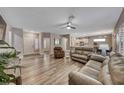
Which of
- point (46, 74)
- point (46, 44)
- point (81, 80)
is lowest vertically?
point (46, 74)

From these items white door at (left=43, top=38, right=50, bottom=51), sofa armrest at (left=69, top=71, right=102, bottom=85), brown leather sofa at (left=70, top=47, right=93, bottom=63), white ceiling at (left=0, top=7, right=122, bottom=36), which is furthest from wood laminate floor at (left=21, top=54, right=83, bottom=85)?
white door at (left=43, top=38, right=50, bottom=51)

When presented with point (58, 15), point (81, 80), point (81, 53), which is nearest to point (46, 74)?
point (58, 15)

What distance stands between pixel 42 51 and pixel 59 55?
2888 millimetres

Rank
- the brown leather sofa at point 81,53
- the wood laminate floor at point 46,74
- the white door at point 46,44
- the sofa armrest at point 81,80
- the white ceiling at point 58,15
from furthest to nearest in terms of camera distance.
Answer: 1. the white door at point 46,44
2. the brown leather sofa at point 81,53
3. the white ceiling at point 58,15
4. the wood laminate floor at point 46,74
5. the sofa armrest at point 81,80

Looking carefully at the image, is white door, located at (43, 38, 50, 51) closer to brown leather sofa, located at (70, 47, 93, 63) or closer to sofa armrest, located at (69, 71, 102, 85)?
brown leather sofa, located at (70, 47, 93, 63)

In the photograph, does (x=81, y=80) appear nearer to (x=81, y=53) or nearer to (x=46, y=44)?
(x=81, y=53)

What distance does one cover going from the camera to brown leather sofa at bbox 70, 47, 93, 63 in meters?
5.75

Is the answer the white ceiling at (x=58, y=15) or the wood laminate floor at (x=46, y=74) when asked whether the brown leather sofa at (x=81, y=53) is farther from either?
the white ceiling at (x=58, y=15)

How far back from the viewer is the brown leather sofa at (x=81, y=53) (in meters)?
5.75

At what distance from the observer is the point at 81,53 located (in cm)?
639

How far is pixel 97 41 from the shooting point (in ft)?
38.7

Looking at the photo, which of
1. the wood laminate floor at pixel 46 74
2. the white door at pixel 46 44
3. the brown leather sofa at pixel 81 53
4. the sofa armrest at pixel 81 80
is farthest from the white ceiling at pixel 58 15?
the white door at pixel 46 44
